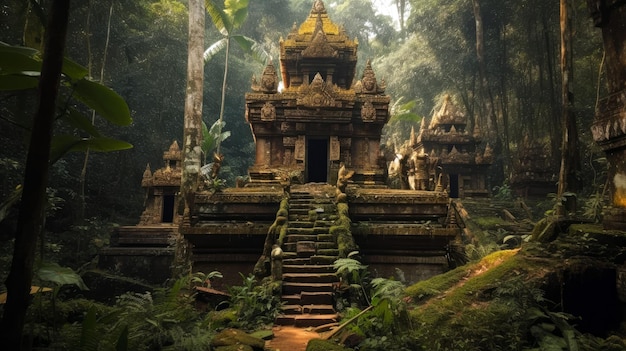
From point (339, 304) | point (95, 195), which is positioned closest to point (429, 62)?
point (95, 195)

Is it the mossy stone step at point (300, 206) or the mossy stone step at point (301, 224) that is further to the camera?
the mossy stone step at point (300, 206)

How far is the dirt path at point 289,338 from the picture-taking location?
607 cm

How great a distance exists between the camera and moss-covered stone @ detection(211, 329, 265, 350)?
5.27m

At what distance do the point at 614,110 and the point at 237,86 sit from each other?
31.8m

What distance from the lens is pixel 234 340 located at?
5.37 m

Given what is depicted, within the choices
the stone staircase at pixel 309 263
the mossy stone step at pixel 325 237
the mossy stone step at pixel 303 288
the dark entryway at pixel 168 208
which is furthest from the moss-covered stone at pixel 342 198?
the dark entryway at pixel 168 208

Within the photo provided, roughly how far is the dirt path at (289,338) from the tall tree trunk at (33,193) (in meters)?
4.07

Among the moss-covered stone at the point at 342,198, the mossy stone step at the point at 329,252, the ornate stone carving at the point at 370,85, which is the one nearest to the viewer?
the mossy stone step at the point at 329,252

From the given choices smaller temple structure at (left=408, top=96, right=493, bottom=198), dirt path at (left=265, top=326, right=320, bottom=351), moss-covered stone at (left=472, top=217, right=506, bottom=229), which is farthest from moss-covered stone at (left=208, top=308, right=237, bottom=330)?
smaller temple structure at (left=408, top=96, right=493, bottom=198)

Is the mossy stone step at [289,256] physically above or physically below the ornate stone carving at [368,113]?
below

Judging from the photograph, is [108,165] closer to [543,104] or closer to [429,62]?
[429,62]

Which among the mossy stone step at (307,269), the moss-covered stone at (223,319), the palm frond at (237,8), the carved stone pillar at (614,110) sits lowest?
the moss-covered stone at (223,319)

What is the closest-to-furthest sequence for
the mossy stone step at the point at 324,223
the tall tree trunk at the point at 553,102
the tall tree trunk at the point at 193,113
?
1. the mossy stone step at the point at 324,223
2. the tall tree trunk at the point at 193,113
3. the tall tree trunk at the point at 553,102

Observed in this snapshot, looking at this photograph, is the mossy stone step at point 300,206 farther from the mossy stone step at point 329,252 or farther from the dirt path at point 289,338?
the dirt path at point 289,338
